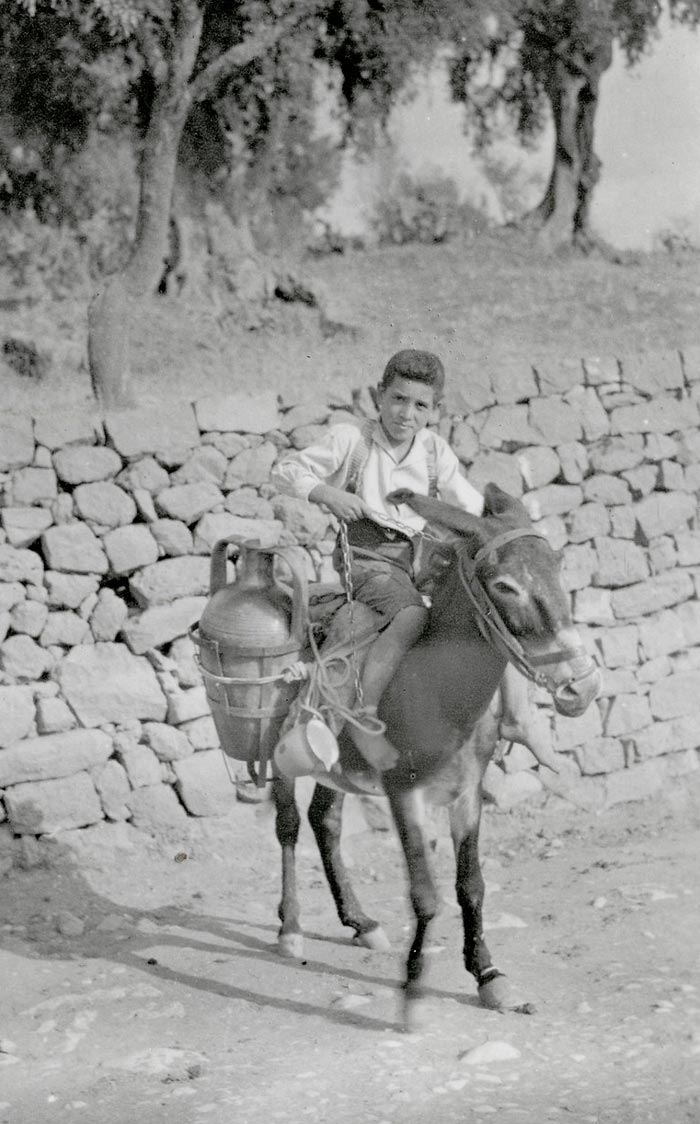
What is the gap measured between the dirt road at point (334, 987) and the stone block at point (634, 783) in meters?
0.38

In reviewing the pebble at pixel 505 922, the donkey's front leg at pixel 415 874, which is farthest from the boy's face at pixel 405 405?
the pebble at pixel 505 922

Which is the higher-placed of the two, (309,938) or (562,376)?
(562,376)

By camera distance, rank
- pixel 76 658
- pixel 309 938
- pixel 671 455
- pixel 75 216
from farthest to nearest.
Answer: pixel 75 216 < pixel 671 455 < pixel 76 658 < pixel 309 938

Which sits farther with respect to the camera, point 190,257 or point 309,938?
point 190,257

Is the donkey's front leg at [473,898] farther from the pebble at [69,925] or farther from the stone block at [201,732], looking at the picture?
the stone block at [201,732]

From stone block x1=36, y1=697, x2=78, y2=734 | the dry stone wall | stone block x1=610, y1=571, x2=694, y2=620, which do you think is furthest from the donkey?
stone block x1=610, y1=571, x2=694, y2=620

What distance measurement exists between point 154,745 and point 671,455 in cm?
424

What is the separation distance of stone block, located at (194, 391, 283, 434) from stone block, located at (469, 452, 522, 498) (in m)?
1.35

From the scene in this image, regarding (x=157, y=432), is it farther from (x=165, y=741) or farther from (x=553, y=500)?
(x=553, y=500)

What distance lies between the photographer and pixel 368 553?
16.2ft

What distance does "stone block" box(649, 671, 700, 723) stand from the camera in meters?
8.51

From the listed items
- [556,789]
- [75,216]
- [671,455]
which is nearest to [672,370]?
[671,455]

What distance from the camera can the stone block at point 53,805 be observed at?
668 cm

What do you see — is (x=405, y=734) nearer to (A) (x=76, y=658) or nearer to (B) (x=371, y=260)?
(A) (x=76, y=658)
